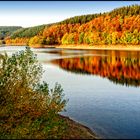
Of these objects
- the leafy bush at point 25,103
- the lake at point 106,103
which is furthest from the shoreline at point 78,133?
the lake at point 106,103

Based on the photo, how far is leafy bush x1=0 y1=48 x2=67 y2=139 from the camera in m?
27.4

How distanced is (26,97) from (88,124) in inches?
290

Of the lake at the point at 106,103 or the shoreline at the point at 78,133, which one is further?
the lake at the point at 106,103

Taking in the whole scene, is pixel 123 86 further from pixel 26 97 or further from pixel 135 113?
pixel 26 97

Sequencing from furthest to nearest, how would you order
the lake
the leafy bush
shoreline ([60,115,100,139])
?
the lake, the leafy bush, shoreline ([60,115,100,139])

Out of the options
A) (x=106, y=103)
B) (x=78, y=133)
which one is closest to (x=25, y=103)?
(x=78, y=133)

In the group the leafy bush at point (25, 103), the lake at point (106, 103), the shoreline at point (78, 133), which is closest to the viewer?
the shoreline at point (78, 133)

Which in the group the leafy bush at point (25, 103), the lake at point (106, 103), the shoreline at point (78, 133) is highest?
the leafy bush at point (25, 103)

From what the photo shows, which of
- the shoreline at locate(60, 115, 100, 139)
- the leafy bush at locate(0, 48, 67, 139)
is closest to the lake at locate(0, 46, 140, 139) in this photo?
the shoreline at locate(60, 115, 100, 139)

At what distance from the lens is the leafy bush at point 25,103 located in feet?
89.8

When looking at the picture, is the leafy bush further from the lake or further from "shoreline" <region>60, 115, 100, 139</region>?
the lake

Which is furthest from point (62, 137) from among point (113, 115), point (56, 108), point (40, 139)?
point (113, 115)

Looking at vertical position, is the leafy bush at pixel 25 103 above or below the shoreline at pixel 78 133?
above

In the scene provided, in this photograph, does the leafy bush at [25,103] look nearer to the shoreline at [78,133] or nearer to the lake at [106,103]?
the shoreline at [78,133]
